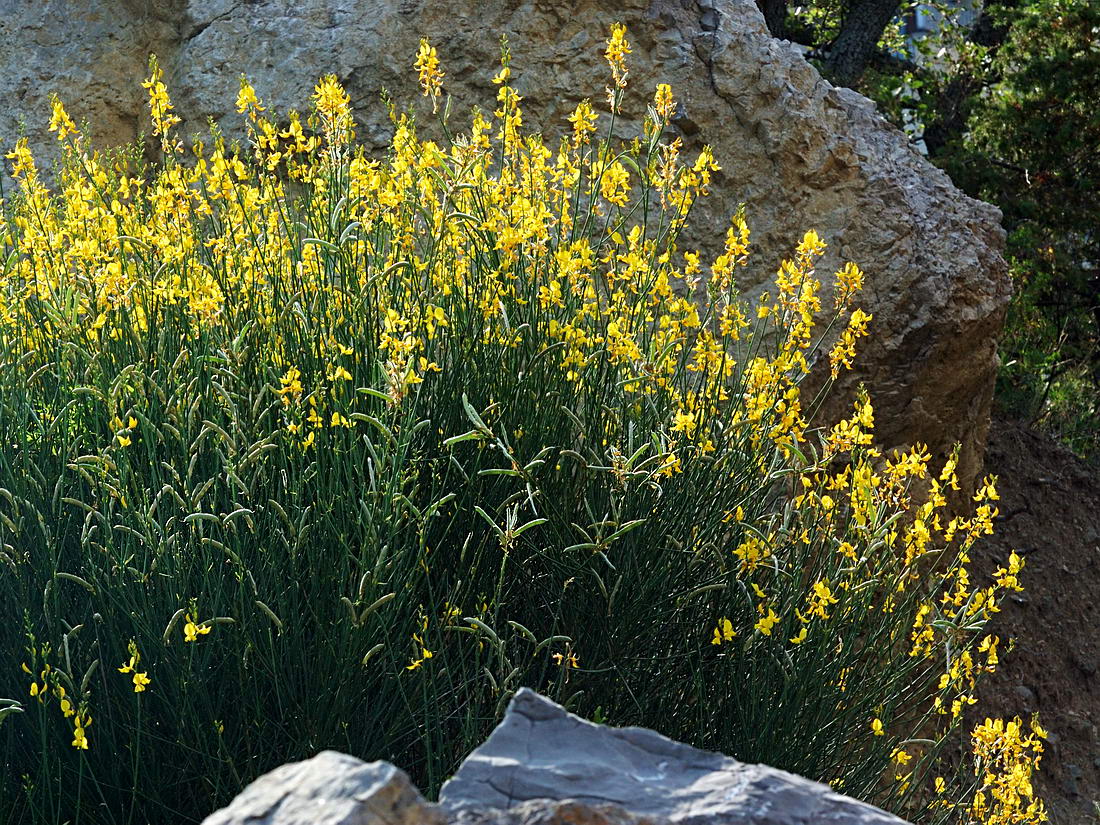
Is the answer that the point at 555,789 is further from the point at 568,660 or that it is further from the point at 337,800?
the point at 568,660

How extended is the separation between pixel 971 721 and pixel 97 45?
4.01m

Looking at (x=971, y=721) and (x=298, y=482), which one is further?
(x=971, y=721)

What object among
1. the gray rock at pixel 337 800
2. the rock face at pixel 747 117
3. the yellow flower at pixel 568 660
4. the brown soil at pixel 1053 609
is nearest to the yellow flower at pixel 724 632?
the yellow flower at pixel 568 660

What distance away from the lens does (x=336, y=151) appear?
8.93ft

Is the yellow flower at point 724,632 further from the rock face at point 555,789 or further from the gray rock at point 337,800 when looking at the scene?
the gray rock at point 337,800

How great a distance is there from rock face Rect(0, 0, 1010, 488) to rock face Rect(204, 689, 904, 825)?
2.83m

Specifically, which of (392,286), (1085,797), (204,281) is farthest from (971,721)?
(204,281)

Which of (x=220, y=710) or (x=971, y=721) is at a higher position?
(x=220, y=710)

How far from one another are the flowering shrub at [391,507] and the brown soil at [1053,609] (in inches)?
59.3

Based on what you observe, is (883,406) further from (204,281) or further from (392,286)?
(204,281)

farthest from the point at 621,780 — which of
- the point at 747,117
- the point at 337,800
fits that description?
the point at 747,117

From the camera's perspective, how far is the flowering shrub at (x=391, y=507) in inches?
88.4

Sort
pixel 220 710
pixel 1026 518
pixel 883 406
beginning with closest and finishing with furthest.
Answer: pixel 220 710 → pixel 883 406 → pixel 1026 518

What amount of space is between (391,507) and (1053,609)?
3.63 metres
